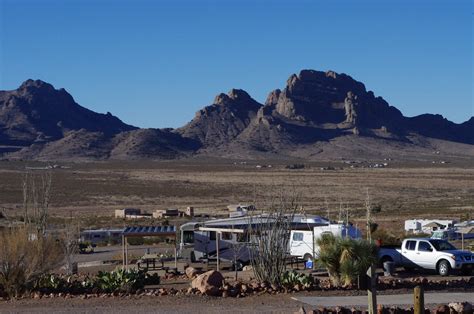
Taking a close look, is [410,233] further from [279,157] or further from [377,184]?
[279,157]

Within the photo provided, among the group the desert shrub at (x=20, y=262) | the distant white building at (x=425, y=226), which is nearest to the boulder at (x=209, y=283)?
the desert shrub at (x=20, y=262)

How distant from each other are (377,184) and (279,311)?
83.0 m

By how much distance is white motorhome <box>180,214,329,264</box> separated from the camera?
1165 inches

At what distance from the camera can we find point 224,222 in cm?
3331

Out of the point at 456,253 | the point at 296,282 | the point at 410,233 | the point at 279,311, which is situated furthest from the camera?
the point at 410,233

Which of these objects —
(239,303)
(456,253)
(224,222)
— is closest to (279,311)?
(239,303)

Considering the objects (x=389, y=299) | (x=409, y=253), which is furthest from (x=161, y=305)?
(x=409, y=253)

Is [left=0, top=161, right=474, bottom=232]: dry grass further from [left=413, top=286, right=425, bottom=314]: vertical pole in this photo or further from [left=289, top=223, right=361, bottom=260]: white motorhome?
[left=413, top=286, right=425, bottom=314]: vertical pole

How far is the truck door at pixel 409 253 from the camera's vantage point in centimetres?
2666

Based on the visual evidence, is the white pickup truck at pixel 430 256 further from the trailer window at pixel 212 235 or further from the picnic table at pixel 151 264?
the picnic table at pixel 151 264

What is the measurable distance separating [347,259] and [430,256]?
7015 mm

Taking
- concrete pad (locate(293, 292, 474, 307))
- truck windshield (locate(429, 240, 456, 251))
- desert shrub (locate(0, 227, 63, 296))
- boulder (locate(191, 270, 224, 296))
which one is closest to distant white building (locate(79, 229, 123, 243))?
truck windshield (locate(429, 240, 456, 251))

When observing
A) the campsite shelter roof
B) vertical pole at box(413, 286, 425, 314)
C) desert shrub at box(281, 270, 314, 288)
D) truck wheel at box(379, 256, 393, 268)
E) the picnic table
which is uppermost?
vertical pole at box(413, 286, 425, 314)

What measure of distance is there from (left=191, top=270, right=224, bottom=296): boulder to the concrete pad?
1832mm
